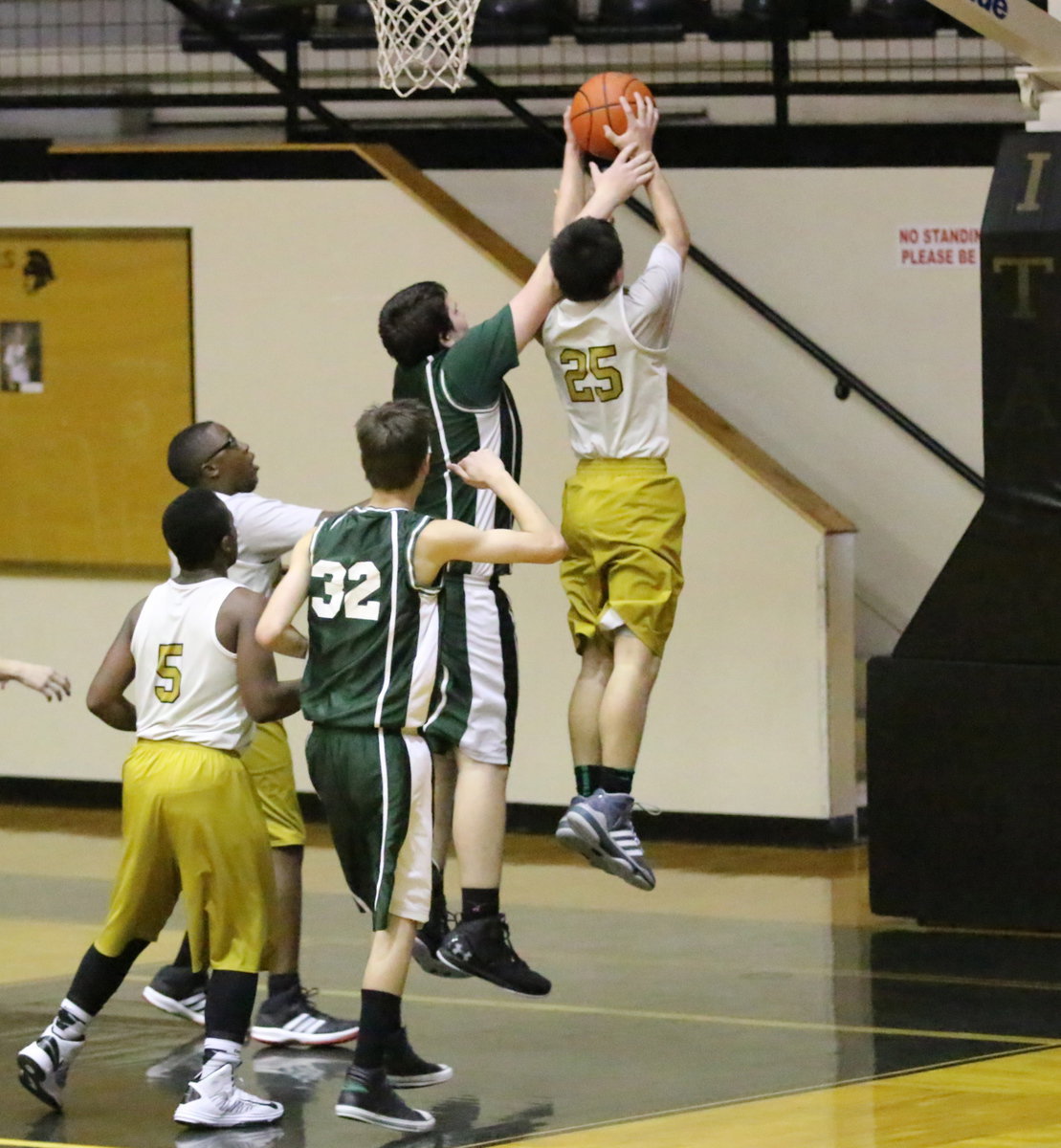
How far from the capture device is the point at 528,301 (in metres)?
6.63

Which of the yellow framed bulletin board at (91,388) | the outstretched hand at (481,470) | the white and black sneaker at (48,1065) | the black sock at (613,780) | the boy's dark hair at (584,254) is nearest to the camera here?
the outstretched hand at (481,470)

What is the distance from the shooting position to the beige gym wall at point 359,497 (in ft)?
34.1

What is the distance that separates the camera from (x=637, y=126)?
6805 mm

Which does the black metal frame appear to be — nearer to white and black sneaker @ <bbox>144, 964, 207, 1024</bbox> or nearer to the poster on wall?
the poster on wall

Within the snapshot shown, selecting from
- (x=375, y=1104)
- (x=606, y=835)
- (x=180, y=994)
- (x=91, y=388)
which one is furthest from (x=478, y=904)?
(x=91, y=388)

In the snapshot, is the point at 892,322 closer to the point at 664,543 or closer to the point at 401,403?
the point at 664,543

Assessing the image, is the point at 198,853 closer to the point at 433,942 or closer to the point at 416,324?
the point at 433,942

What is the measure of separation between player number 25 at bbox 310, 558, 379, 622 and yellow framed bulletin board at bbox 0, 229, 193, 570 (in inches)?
213

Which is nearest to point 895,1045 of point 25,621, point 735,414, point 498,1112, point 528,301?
point 498,1112

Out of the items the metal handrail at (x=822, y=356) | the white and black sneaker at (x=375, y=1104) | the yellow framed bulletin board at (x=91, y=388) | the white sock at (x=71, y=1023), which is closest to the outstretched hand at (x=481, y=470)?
the white and black sneaker at (x=375, y=1104)

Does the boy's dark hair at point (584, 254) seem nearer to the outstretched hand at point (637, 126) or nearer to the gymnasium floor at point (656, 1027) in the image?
the outstretched hand at point (637, 126)

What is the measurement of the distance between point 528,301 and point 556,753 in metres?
4.42

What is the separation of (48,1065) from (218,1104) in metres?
0.55

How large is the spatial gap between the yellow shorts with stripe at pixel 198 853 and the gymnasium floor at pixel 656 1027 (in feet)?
1.68
